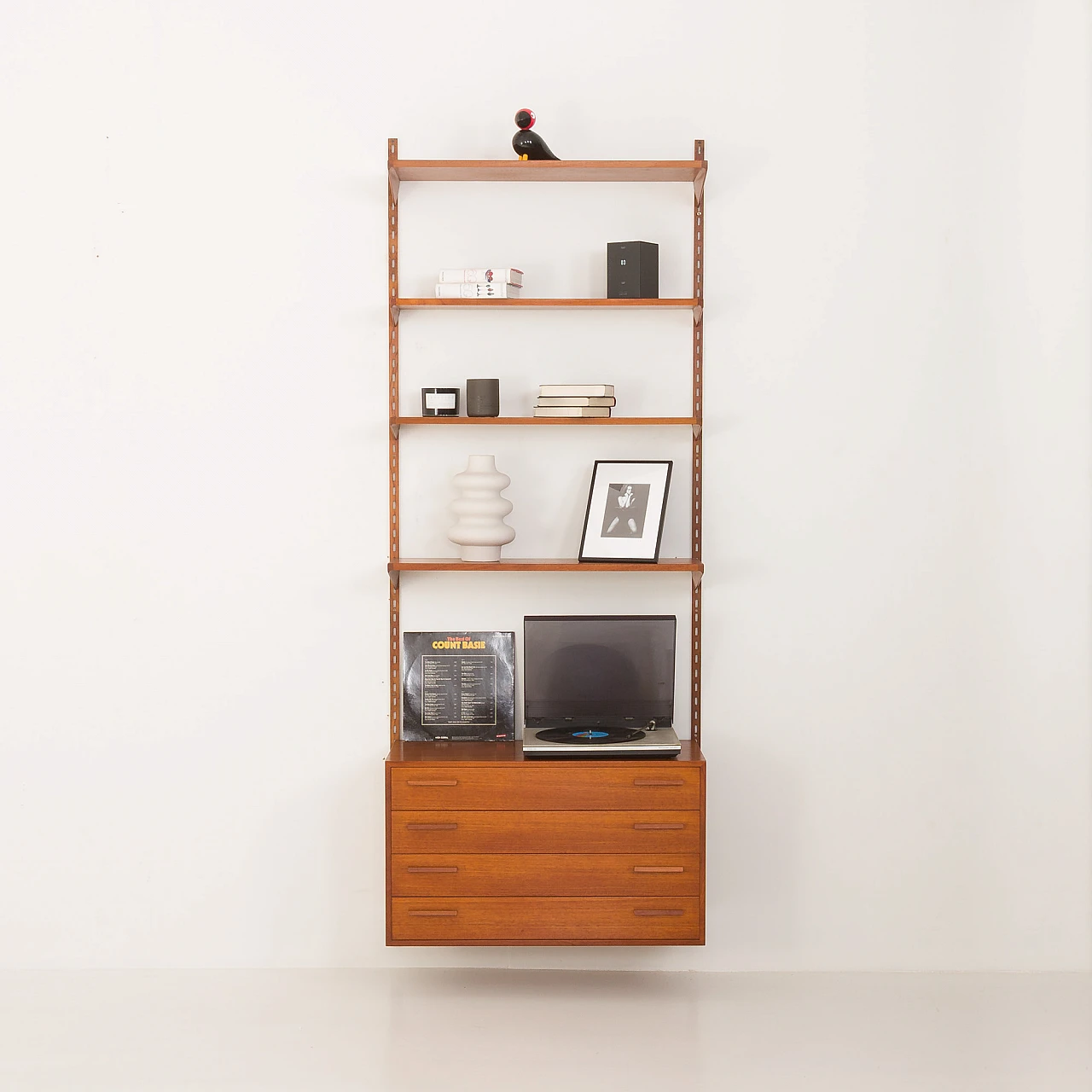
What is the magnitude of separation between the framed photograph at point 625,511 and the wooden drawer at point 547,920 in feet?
2.93

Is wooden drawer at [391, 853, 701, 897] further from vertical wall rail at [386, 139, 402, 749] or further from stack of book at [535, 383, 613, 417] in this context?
stack of book at [535, 383, 613, 417]

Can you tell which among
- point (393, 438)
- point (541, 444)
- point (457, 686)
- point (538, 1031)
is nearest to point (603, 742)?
point (457, 686)

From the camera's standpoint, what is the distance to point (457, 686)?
3062 mm

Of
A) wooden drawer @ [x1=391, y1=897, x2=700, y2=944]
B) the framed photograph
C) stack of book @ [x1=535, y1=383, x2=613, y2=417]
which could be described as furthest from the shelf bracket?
wooden drawer @ [x1=391, y1=897, x2=700, y2=944]

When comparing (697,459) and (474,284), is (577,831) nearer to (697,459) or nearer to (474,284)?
(697,459)

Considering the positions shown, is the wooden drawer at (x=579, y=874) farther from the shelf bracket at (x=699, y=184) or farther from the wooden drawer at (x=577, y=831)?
the shelf bracket at (x=699, y=184)

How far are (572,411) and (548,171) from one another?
64 cm

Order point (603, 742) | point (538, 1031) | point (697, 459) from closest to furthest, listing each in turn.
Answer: point (538, 1031), point (603, 742), point (697, 459)

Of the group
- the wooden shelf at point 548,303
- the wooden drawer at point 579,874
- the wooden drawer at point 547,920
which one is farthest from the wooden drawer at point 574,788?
the wooden shelf at point 548,303

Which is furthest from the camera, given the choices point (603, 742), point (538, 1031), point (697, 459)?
point (697, 459)

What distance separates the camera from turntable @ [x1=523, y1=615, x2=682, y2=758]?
9.87 feet
